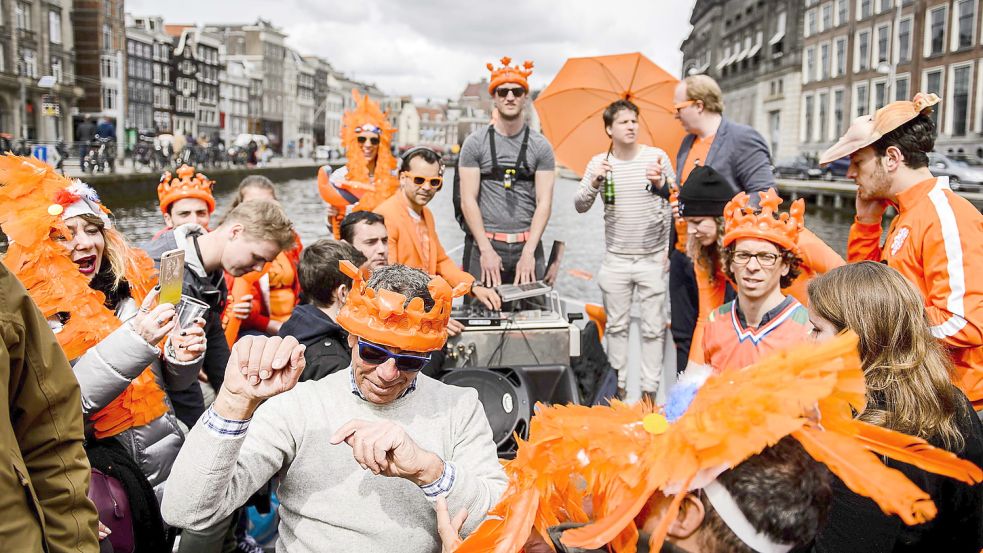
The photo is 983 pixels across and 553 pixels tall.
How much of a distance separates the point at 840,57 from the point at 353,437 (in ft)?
161

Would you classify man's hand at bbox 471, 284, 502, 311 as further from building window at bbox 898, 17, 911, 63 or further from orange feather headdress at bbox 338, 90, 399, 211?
building window at bbox 898, 17, 911, 63

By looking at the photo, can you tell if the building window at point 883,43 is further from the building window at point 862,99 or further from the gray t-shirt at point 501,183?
the gray t-shirt at point 501,183

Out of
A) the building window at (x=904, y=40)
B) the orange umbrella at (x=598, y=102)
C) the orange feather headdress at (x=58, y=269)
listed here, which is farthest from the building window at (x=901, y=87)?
the orange feather headdress at (x=58, y=269)

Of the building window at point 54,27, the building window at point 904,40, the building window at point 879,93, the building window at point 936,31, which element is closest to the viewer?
the building window at point 936,31

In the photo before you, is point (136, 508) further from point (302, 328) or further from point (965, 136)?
point (965, 136)

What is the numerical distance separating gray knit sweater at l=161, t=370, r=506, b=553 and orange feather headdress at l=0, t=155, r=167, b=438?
2.39 ft

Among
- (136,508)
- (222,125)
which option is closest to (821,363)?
(136,508)

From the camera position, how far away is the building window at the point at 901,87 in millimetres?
37438

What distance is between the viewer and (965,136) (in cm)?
3209

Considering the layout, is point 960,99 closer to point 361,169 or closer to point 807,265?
point 361,169

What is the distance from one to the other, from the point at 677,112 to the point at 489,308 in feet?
5.24

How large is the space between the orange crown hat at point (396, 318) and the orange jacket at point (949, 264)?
1.66m

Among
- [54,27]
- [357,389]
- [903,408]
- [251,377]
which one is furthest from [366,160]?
[54,27]

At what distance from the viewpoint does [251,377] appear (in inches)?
63.4
